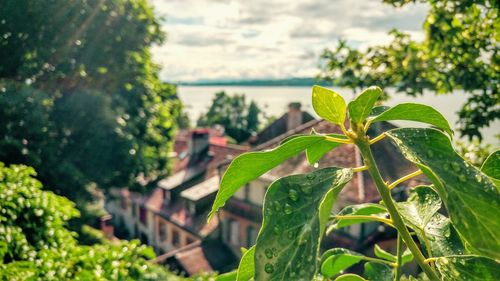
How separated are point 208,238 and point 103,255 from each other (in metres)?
15.8

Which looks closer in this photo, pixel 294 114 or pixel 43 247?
pixel 43 247

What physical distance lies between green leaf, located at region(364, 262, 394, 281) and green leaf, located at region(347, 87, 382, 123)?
0.51 meters

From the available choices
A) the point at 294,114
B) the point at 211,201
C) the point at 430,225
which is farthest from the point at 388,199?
the point at 294,114

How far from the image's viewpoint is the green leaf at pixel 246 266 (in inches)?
31.5

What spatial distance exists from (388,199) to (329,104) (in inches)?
8.0

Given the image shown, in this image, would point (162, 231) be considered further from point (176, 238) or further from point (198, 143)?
point (198, 143)

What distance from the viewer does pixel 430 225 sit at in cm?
105

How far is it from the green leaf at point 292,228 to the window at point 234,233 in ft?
58.1

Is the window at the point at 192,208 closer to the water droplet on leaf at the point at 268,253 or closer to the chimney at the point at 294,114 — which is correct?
the chimney at the point at 294,114

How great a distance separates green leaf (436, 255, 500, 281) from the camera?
2.46 feet

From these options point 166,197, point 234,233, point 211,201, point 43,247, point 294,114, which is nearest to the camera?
point 43,247

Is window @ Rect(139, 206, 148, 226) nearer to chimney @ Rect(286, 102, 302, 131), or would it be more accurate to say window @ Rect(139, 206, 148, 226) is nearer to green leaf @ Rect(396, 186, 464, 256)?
chimney @ Rect(286, 102, 302, 131)

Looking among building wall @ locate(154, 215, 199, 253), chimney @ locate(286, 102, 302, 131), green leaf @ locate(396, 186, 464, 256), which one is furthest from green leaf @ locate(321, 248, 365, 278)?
chimney @ locate(286, 102, 302, 131)

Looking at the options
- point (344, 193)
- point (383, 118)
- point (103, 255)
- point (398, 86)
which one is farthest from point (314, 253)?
point (344, 193)
